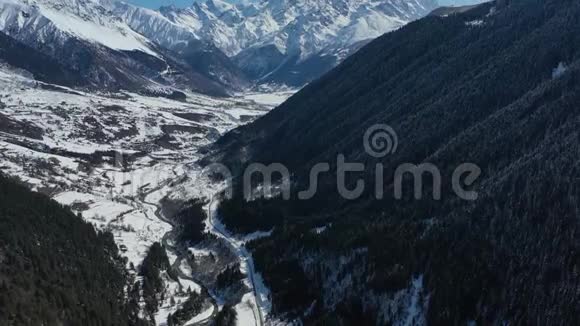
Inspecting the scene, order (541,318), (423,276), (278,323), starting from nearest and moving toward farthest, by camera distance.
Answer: (541,318) → (423,276) → (278,323)

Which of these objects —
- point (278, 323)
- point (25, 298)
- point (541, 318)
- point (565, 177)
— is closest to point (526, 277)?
point (541, 318)

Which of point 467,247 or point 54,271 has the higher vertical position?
point 467,247

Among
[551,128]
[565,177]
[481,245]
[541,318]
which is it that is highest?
[551,128]

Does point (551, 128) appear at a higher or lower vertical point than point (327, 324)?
higher

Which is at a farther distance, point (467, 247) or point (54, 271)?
point (54, 271)

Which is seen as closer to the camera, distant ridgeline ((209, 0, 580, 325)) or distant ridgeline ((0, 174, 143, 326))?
distant ridgeline ((209, 0, 580, 325))

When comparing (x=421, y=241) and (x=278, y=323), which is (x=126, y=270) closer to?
(x=278, y=323)

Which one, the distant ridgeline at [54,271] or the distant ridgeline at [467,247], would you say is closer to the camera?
the distant ridgeline at [467,247]

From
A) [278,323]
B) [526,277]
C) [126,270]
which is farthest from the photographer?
[126,270]
